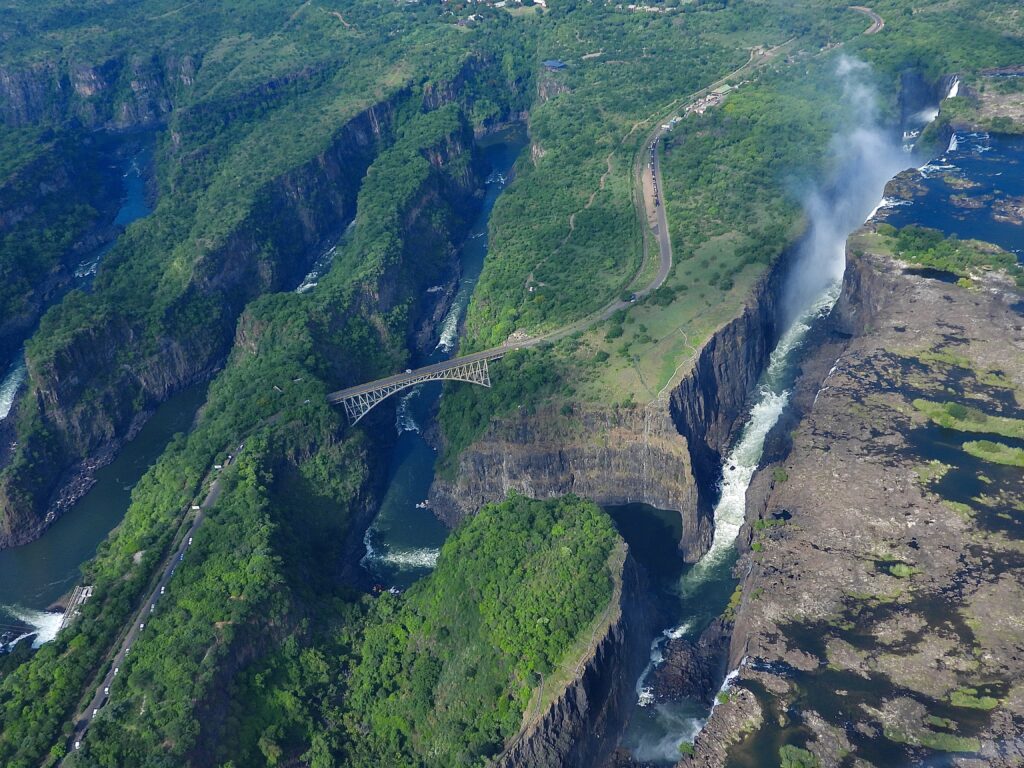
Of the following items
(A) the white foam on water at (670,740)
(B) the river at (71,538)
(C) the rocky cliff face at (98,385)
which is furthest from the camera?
(C) the rocky cliff face at (98,385)

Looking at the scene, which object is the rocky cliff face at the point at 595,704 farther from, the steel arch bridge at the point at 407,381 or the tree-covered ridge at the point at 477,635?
the steel arch bridge at the point at 407,381

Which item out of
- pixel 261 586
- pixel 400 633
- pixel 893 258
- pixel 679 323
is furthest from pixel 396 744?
pixel 893 258

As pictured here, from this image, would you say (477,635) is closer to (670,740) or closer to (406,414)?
(670,740)

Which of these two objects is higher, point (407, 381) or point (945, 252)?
point (407, 381)

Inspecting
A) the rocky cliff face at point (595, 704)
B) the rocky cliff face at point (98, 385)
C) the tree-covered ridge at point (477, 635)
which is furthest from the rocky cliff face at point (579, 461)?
the rocky cliff face at point (98, 385)

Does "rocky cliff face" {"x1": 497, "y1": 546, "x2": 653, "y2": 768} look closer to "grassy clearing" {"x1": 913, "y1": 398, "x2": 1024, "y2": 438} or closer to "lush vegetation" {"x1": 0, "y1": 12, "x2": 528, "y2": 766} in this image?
"lush vegetation" {"x1": 0, "y1": 12, "x2": 528, "y2": 766}

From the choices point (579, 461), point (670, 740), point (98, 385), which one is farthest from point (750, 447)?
point (98, 385)
